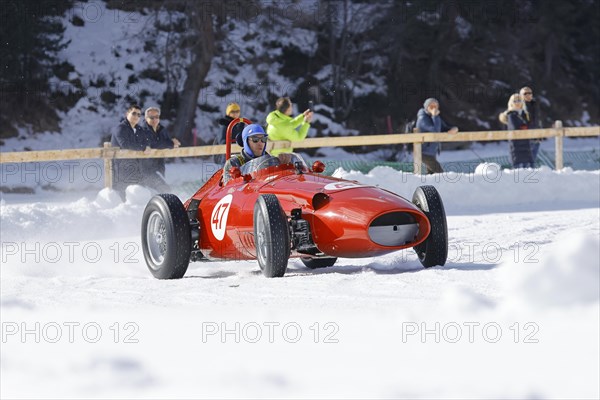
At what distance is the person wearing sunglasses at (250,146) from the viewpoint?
8969 mm

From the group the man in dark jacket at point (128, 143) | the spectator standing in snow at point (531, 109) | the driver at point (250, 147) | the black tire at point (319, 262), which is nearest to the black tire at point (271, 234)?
the driver at point (250, 147)

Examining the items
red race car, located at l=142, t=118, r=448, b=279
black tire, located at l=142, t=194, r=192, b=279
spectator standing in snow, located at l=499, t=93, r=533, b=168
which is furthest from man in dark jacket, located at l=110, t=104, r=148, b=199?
spectator standing in snow, located at l=499, t=93, r=533, b=168

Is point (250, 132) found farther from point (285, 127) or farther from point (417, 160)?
point (417, 160)

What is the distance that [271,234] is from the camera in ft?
25.1

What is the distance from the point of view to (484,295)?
6.53 meters

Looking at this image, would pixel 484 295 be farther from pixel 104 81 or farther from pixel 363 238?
pixel 104 81

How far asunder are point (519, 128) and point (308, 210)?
33.9ft

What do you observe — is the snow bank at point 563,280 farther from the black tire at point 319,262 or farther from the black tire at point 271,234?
the black tire at point 319,262

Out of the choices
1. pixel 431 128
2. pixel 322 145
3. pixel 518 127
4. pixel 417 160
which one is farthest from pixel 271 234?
pixel 518 127

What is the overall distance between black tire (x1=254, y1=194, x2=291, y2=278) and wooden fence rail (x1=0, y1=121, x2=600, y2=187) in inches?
262

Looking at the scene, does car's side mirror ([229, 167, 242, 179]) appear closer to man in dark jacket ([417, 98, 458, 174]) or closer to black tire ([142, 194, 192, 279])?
black tire ([142, 194, 192, 279])

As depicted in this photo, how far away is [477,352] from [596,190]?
12.0 meters

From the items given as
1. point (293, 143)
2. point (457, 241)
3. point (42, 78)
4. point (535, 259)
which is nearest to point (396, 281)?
point (535, 259)

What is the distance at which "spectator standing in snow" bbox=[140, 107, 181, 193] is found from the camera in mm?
14227
